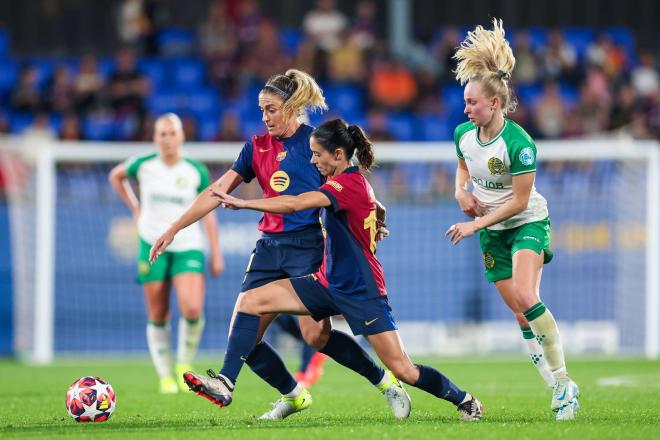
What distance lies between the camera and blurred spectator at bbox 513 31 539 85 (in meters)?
19.5

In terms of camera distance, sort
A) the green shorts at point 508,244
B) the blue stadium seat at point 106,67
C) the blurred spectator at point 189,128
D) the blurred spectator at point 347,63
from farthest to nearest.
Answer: the blue stadium seat at point 106,67
the blurred spectator at point 347,63
the blurred spectator at point 189,128
the green shorts at point 508,244

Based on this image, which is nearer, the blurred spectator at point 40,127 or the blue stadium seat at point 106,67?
the blurred spectator at point 40,127

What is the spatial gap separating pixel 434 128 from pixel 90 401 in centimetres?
1233

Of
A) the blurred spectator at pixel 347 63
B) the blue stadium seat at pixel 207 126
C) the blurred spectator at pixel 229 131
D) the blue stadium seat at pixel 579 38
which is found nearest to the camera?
the blurred spectator at pixel 229 131

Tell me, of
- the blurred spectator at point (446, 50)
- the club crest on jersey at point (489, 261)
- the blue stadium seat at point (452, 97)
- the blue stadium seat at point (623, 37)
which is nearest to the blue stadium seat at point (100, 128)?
the blue stadium seat at point (452, 97)

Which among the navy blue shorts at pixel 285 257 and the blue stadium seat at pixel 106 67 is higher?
the blue stadium seat at pixel 106 67

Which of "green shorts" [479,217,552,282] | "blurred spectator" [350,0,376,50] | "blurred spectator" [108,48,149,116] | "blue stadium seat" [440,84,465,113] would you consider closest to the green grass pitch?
"green shorts" [479,217,552,282]

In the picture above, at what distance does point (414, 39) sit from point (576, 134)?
4672 millimetres

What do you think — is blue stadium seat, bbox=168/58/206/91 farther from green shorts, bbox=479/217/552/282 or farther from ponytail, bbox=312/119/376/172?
ponytail, bbox=312/119/376/172

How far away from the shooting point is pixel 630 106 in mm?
18344

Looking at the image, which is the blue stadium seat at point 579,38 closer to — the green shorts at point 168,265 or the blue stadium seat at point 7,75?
the blue stadium seat at point 7,75

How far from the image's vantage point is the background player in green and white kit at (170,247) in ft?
33.3

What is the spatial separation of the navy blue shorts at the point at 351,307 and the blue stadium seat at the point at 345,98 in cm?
1193

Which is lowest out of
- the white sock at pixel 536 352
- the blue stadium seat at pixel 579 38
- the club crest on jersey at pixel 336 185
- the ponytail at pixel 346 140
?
the white sock at pixel 536 352
